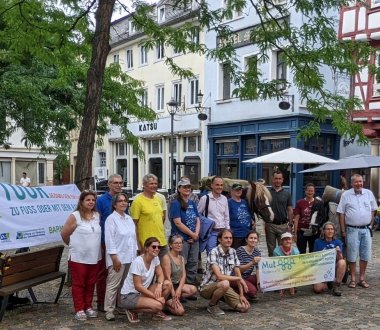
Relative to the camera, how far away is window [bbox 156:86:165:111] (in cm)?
3094

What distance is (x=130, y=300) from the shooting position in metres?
6.43

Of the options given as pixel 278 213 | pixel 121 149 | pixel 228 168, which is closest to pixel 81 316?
pixel 278 213

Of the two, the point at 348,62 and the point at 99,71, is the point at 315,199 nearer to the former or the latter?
the point at 348,62

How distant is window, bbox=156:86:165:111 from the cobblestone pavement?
77.1 ft

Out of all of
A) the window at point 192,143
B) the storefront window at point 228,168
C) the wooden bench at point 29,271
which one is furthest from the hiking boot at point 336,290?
the window at point 192,143

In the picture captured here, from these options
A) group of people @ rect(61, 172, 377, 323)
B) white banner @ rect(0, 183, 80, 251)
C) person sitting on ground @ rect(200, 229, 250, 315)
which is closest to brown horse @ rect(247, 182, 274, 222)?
group of people @ rect(61, 172, 377, 323)

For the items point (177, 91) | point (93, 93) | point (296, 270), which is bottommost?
point (296, 270)

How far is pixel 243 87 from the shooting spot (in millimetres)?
9578

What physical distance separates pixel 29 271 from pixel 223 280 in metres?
2.44

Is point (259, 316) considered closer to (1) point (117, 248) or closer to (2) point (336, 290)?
(2) point (336, 290)

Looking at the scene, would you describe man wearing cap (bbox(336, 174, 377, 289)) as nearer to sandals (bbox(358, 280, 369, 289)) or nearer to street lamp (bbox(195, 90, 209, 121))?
sandals (bbox(358, 280, 369, 289))

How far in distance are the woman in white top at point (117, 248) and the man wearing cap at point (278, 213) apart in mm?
2918

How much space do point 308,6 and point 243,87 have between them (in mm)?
1716

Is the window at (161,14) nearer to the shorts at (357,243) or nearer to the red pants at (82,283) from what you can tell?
the shorts at (357,243)
